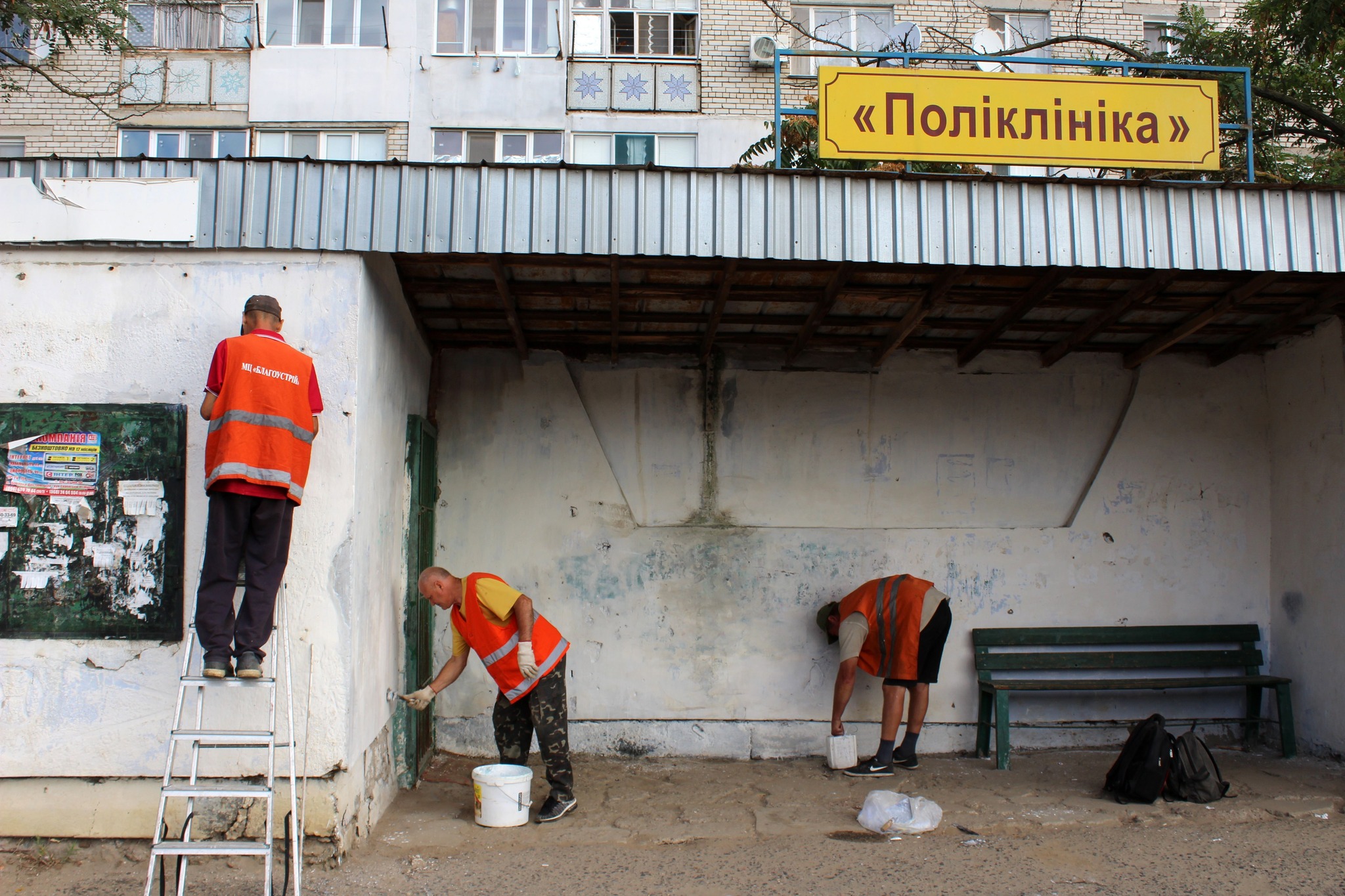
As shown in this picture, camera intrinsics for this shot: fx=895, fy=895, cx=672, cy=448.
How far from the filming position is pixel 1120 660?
6.61 metres

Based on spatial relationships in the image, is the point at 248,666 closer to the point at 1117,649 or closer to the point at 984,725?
the point at 984,725

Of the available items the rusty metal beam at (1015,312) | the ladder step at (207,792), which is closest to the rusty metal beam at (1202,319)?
the rusty metal beam at (1015,312)

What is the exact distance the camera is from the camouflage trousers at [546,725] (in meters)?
5.09

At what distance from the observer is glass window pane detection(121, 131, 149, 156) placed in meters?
13.7

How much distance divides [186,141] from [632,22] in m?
7.11

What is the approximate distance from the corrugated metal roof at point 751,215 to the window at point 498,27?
34.9 ft

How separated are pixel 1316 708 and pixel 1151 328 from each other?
2.91 metres

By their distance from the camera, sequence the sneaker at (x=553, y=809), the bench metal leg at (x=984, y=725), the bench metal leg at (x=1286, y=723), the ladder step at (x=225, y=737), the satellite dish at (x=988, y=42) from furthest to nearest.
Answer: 1. the satellite dish at (x=988, y=42)
2. the bench metal leg at (x=984, y=725)
3. the bench metal leg at (x=1286, y=723)
4. the sneaker at (x=553, y=809)
5. the ladder step at (x=225, y=737)

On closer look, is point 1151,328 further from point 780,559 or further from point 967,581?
point 780,559

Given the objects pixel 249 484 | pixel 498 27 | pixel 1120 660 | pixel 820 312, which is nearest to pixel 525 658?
pixel 249 484

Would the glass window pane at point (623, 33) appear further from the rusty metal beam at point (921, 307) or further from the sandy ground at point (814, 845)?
the sandy ground at point (814, 845)

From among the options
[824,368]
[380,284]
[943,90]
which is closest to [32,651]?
[380,284]

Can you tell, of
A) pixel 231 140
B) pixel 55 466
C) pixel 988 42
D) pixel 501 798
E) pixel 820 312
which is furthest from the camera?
pixel 231 140

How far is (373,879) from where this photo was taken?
4129 millimetres
